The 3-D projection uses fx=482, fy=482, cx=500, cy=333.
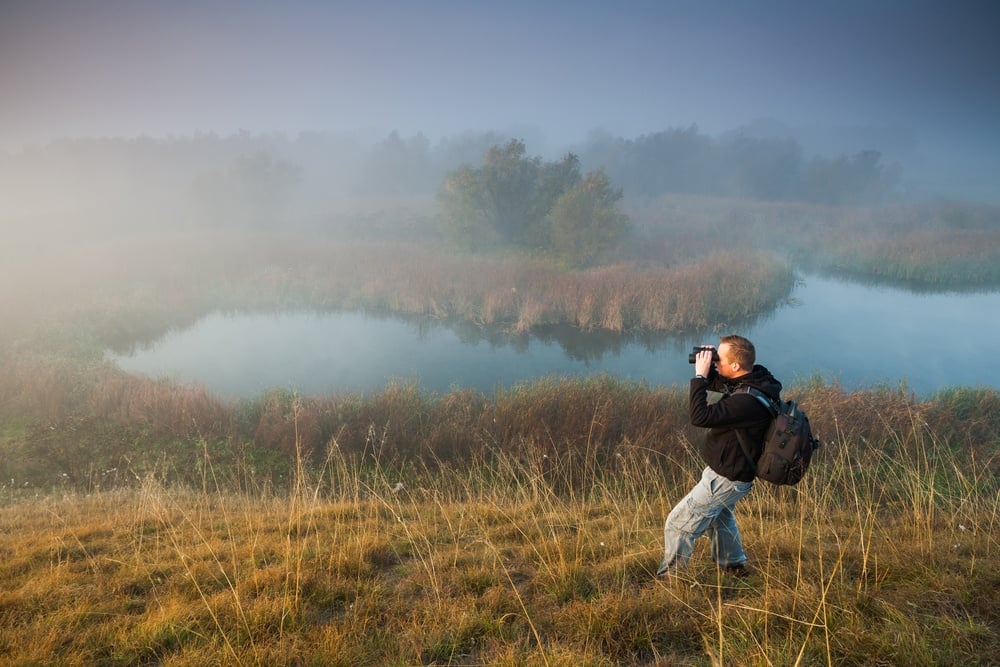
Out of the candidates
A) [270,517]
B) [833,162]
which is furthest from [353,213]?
[833,162]

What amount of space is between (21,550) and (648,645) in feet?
18.1

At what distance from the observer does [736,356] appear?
3.30 m

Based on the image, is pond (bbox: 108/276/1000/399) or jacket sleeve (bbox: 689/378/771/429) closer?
jacket sleeve (bbox: 689/378/771/429)

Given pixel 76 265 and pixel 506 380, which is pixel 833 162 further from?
pixel 76 265

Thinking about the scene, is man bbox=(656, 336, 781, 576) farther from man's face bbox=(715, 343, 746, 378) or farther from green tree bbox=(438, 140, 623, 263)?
green tree bbox=(438, 140, 623, 263)

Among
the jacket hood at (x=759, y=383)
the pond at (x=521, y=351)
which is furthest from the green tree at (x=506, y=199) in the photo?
the jacket hood at (x=759, y=383)

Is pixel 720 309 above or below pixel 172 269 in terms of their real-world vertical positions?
below

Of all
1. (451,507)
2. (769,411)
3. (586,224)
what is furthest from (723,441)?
(586,224)

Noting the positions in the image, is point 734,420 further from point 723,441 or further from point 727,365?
point 727,365

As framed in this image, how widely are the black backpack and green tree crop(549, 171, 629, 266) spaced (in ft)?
68.1

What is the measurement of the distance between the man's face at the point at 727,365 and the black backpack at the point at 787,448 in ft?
0.95

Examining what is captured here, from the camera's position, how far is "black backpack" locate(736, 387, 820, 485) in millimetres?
2930

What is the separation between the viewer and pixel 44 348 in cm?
1318

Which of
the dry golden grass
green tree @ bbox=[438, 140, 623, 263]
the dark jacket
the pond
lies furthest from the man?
green tree @ bbox=[438, 140, 623, 263]
